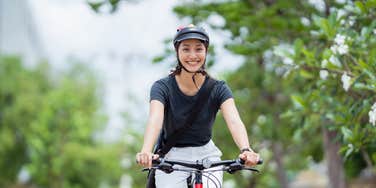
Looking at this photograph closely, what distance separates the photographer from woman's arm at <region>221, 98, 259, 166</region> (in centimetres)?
411

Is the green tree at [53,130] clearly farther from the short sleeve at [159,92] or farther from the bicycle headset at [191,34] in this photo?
the bicycle headset at [191,34]

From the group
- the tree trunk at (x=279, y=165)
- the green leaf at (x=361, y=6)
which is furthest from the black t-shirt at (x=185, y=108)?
the tree trunk at (x=279, y=165)

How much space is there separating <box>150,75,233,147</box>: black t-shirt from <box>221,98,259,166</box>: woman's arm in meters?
0.07

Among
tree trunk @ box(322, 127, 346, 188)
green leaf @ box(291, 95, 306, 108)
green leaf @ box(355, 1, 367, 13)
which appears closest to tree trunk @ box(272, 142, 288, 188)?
tree trunk @ box(322, 127, 346, 188)

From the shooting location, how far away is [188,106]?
14.8ft

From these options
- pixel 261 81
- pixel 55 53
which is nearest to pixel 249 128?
pixel 261 81

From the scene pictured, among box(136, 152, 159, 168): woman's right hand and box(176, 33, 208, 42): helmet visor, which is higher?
box(176, 33, 208, 42): helmet visor

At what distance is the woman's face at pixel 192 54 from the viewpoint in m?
4.44

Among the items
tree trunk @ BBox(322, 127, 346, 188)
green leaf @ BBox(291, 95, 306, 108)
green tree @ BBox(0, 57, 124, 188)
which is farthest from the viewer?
green tree @ BBox(0, 57, 124, 188)

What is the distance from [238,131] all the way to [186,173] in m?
0.45

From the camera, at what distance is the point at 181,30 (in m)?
4.43

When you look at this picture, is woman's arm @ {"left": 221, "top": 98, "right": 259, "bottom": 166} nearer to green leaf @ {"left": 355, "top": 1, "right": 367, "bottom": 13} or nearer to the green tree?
green leaf @ {"left": 355, "top": 1, "right": 367, "bottom": 13}

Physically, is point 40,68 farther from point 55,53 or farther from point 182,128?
point 182,128

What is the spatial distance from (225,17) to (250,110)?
18.2ft
